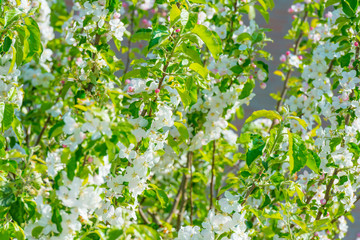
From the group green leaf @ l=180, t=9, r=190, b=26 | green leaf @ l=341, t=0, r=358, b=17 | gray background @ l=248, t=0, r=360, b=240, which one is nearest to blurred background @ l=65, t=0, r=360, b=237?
gray background @ l=248, t=0, r=360, b=240

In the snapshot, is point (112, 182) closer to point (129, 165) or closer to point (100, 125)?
point (129, 165)

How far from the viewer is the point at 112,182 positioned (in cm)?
154

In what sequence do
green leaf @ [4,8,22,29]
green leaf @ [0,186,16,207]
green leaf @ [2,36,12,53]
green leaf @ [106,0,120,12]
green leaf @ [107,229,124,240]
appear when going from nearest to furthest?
green leaf @ [107,229,124,240] < green leaf @ [0,186,16,207] < green leaf @ [4,8,22,29] < green leaf @ [2,36,12,53] < green leaf @ [106,0,120,12]

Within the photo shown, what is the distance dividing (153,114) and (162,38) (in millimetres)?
282

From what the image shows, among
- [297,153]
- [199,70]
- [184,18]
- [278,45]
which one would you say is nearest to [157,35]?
[184,18]

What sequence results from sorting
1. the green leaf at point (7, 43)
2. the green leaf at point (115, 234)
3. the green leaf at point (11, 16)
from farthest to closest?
the green leaf at point (7, 43), the green leaf at point (11, 16), the green leaf at point (115, 234)

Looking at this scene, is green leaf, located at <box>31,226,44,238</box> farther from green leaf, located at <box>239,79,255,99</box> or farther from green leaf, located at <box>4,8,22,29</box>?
green leaf, located at <box>239,79,255,99</box>

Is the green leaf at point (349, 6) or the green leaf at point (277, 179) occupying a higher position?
the green leaf at point (349, 6)

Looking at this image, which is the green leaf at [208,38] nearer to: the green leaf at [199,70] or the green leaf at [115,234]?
the green leaf at [199,70]

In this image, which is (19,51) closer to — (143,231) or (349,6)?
(143,231)

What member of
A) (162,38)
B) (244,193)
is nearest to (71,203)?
(162,38)

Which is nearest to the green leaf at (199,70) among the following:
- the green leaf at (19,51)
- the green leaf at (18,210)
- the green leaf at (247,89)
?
the green leaf at (19,51)

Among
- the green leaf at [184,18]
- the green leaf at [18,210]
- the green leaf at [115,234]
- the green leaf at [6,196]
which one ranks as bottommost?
the green leaf at [115,234]

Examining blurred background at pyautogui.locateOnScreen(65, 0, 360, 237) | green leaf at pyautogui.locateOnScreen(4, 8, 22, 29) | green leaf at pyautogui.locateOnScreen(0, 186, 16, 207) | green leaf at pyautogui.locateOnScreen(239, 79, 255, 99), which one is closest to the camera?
green leaf at pyautogui.locateOnScreen(0, 186, 16, 207)
